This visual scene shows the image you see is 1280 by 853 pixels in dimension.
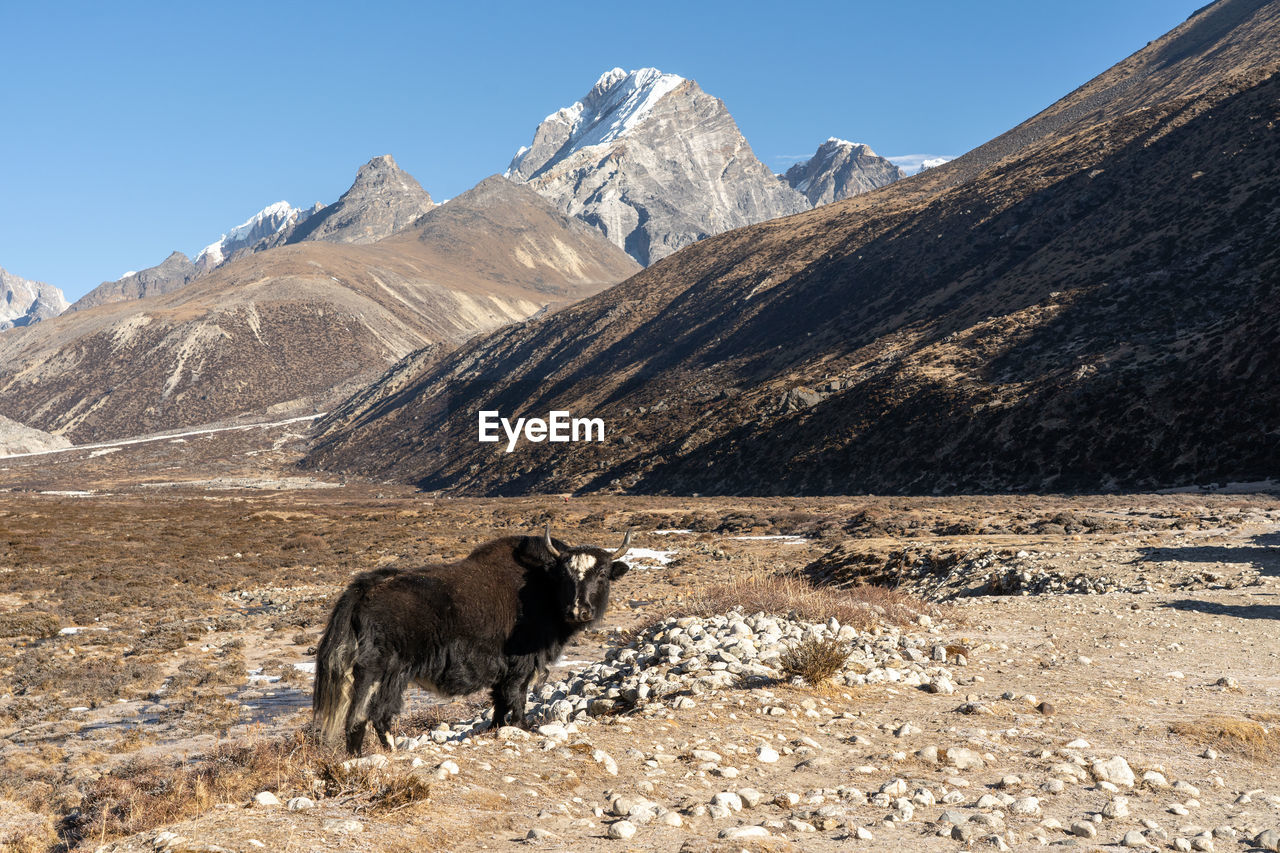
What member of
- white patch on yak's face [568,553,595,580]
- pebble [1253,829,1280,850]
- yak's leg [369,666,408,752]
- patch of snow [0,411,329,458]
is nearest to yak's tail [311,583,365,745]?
yak's leg [369,666,408,752]

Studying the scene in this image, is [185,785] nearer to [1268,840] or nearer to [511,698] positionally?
[511,698]

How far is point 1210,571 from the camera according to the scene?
57.9 feet

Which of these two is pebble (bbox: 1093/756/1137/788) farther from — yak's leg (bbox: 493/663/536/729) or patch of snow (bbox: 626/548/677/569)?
patch of snow (bbox: 626/548/677/569)

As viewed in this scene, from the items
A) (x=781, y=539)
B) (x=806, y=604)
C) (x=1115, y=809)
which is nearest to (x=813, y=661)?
(x=806, y=604)

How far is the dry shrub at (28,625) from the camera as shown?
2192 cm

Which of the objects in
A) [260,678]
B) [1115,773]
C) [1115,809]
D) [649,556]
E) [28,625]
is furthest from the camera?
[649,556]

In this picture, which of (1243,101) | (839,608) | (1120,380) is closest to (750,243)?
(1243,101)

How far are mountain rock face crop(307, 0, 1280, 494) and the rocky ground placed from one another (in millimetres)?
23842

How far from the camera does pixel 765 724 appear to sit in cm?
830

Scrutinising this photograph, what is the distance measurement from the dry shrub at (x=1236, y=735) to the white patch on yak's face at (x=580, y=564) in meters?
5.91

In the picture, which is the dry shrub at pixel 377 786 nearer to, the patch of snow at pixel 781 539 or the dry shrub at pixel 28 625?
the dry shrub at pixel 28 625

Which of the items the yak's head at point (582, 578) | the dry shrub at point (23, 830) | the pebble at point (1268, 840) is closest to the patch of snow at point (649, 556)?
the yak's head at point (582, 578)

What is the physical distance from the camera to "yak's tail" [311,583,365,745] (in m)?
7.98

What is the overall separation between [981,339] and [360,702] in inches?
2405
